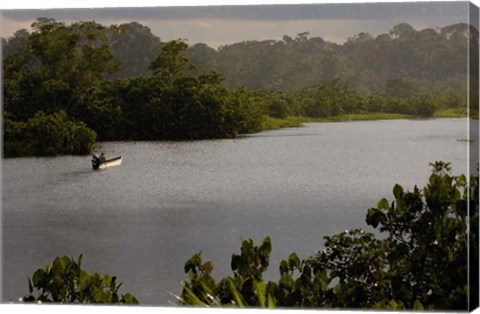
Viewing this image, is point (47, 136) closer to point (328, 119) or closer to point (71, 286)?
point (71, 286)

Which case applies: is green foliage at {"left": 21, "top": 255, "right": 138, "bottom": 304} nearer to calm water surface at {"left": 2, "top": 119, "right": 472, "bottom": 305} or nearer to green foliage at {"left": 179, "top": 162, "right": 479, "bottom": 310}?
calm water surface at {"left": 2, "top": 119, "right": 472, "bottom": 305}

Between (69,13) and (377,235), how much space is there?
2.97 meters

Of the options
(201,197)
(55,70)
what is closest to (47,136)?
(55,70)

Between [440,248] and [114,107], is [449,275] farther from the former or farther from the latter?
[114,107]

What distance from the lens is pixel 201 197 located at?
30.2 ft

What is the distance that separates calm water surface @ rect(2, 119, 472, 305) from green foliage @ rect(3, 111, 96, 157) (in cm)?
12

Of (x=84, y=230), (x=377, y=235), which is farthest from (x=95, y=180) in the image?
(x=377, y=235)

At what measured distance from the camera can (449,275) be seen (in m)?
8.58

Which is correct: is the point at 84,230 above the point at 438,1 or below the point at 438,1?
below

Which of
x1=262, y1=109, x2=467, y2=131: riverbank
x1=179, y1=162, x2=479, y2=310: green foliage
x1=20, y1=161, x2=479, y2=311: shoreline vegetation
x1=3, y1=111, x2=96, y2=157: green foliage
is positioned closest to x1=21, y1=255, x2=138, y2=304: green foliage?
x1=20, y1=161, x2=479, y2=311: shoreline vegetation

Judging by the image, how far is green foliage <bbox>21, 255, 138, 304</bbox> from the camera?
30.0 feet

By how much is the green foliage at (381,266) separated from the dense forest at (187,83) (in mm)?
731

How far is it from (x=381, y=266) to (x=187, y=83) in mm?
2233

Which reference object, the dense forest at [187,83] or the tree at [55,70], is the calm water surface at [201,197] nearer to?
the dense forest at [187,83]
